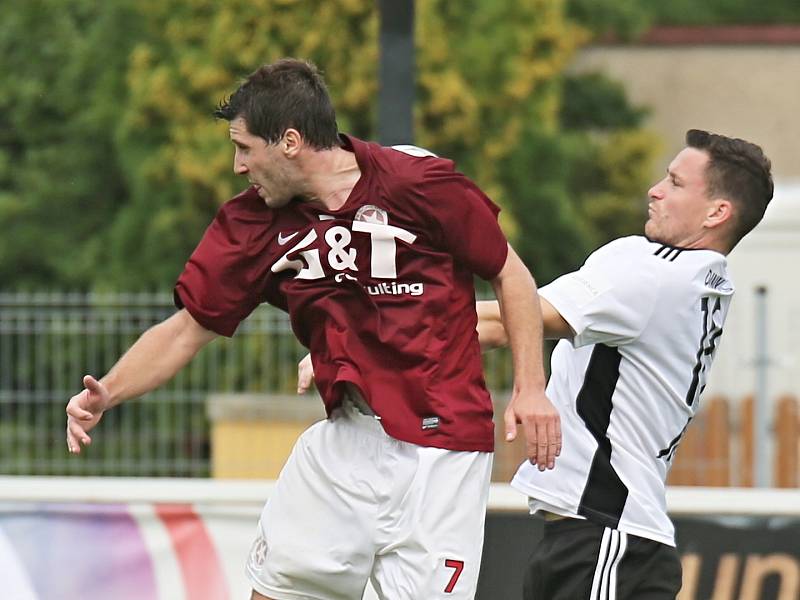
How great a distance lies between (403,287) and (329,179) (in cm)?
32

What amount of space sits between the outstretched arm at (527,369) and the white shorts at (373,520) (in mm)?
198

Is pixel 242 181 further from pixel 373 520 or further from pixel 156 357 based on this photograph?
pixel 373 520

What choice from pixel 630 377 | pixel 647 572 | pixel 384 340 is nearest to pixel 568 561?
pixel 647 572

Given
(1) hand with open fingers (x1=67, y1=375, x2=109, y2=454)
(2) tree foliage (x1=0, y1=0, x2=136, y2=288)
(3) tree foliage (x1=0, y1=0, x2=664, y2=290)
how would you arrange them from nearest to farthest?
(1) hand with open fingers (x1=67, y1=375, x2=109, y2=454)
(3) tree foliage (x1=0, y1=0, x2=664, y2=290)
(2) tree foliage (x1=0, y1=0, x2=136, y2=288)

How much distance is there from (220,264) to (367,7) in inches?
329

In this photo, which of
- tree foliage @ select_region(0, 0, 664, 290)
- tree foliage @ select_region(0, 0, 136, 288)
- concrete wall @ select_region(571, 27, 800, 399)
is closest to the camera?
tree foliage @ select_region(0, 0, 664, 290)

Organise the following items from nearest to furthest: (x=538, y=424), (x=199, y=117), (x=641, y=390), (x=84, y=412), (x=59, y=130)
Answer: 1. (x=538, y=424)
2. (x=84, y=412)
3. (x=641, y=390)
4. (x=199, y=117)
5. (x=59, y=130)

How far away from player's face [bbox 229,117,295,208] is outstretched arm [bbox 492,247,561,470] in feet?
1.89

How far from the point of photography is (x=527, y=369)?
374cm

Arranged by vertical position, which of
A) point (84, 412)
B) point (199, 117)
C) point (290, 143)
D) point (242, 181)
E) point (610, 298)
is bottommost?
point (84, 412)

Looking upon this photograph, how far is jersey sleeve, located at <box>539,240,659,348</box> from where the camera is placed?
3.87 meters

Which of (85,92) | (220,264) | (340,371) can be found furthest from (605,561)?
(85,92)

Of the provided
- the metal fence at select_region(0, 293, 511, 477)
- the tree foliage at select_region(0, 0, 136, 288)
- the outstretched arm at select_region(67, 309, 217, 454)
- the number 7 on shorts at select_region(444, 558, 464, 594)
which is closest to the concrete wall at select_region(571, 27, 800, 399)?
the tree foliage at select_region(0, 0, 136, 288)

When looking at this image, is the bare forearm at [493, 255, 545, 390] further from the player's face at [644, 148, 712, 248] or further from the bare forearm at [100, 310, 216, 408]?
the bare forearm at [100, 310, 216, 408]
